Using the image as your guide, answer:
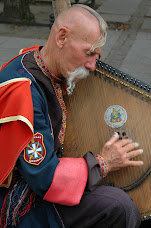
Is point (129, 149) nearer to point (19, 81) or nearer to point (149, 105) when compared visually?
point (149, 105)

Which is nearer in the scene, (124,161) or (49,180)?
(49,180)

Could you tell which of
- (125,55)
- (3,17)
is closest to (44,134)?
(125,55)

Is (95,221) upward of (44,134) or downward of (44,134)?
downward

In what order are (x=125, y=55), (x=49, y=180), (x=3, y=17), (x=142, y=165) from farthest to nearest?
(x=3, y=17), (x=125, y=55), (x=142, y=165), (x=49, y=180)

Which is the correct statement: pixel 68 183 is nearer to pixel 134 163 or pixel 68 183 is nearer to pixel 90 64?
pixel 134 163

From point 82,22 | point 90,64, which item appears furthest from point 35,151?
point 82,22

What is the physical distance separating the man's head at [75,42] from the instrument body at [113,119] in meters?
0.25

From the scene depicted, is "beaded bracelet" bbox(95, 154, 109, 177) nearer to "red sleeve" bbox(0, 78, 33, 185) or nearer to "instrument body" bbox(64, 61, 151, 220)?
"instrument body" bbox(64, 61, 151, 220)

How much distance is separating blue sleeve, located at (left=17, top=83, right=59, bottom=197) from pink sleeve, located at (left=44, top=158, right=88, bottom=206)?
0.03 meters

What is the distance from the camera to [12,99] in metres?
1.67

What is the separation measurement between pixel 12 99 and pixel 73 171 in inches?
20.0

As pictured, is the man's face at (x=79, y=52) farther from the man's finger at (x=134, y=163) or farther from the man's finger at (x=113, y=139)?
the man's finger at (x=134, y=163)

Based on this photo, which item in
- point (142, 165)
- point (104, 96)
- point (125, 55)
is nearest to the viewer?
point (142, 165)

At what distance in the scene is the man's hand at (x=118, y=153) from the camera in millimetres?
1875
